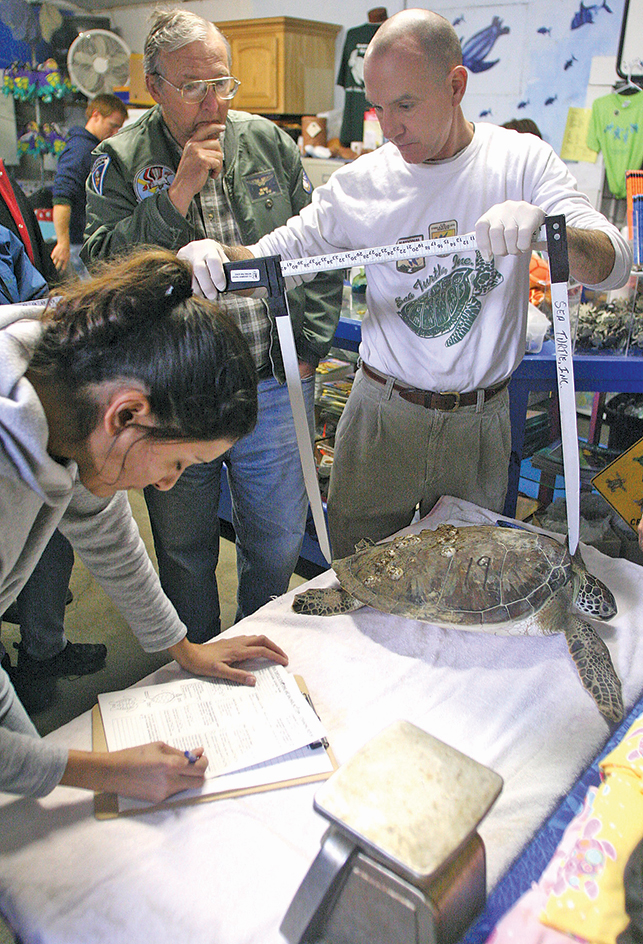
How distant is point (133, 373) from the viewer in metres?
0.89

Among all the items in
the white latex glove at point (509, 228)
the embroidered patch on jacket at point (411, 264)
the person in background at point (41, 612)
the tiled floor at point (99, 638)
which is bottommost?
the tiled floor at point (99, 638)

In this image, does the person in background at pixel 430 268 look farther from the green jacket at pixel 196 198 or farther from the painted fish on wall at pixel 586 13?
the painted fish on wall at pixel 586 13

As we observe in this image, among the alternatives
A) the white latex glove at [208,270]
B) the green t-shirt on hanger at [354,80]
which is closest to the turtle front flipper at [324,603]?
the white latex glove at [208,270]

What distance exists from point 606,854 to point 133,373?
0.90 metres

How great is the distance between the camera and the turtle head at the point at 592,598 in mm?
1505

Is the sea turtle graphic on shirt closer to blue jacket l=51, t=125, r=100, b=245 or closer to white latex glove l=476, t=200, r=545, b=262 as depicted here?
white latex glove l=476, t=200, r=545, b=262

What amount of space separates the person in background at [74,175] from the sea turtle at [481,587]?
10.1ft

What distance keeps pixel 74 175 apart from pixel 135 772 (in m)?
3.93

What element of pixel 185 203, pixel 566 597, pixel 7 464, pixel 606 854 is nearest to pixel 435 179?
pixel 185 203

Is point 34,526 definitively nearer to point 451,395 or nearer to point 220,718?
point 220,718

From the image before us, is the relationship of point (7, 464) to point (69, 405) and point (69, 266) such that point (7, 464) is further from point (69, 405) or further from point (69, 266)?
point (69, 266)

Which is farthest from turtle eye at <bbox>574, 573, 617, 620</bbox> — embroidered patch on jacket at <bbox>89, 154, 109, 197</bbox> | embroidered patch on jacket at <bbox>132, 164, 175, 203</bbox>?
embroidered patch on jacket at <bbox>89, 154, 109, 197</bbox>

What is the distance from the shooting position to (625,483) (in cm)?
199

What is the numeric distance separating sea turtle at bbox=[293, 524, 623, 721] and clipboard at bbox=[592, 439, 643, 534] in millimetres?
445
